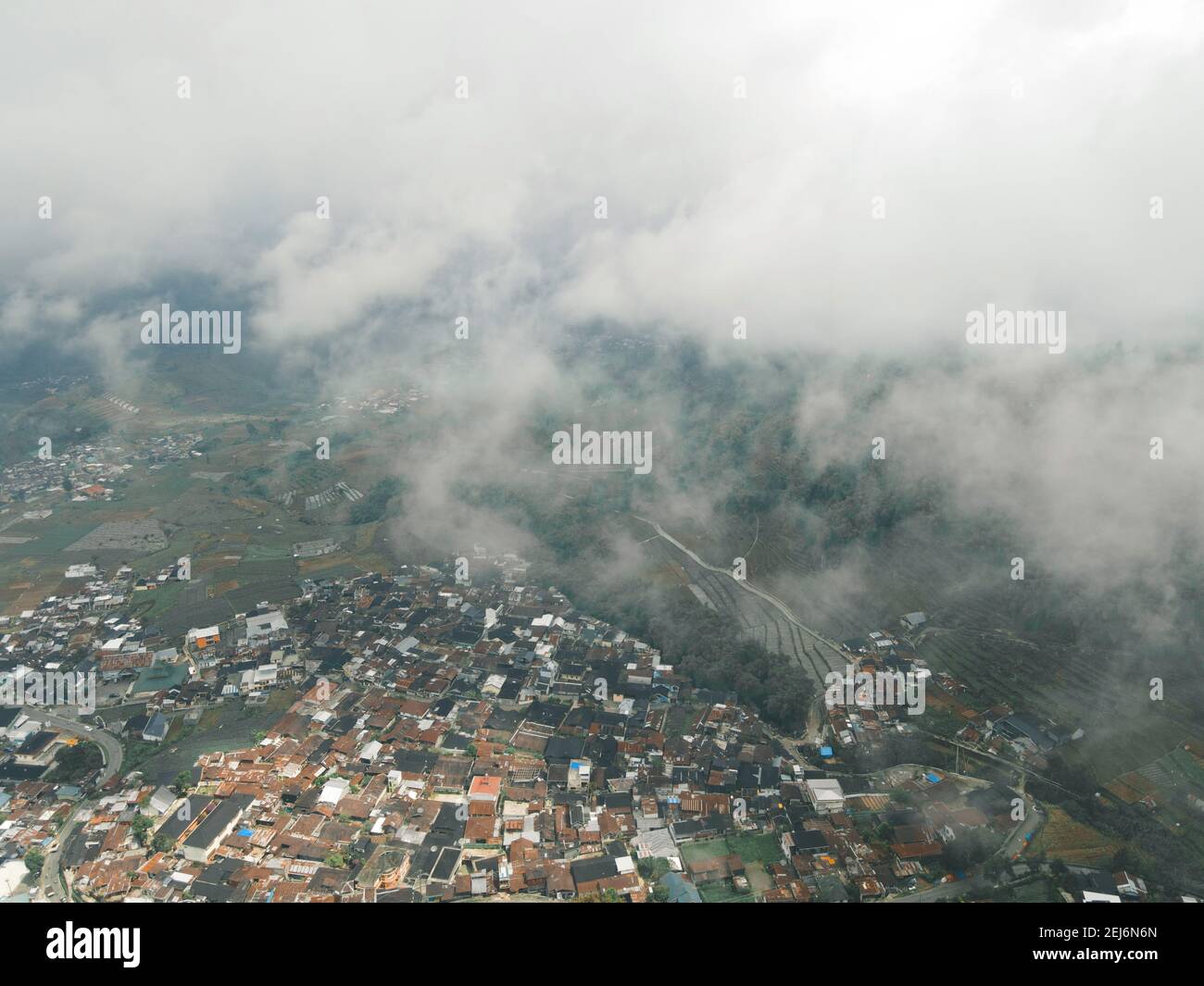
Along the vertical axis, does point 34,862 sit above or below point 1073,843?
below

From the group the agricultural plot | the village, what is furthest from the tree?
the agricultural plot

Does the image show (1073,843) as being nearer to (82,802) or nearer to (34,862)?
(34,862)

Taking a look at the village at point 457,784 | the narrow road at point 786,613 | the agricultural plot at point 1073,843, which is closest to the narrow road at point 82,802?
the village at point 457,784

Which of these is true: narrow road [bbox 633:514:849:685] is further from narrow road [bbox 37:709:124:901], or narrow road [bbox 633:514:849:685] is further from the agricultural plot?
narrow road [bbox 37:709:124:901]

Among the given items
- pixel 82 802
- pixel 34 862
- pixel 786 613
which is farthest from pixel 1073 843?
pixel 82 802

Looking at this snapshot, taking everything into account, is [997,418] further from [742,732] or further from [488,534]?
[488,534]

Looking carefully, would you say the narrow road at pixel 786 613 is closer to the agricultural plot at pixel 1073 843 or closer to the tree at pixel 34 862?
the agricultural plot at pixel 1073 843

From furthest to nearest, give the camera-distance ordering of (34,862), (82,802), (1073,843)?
(82,802) → (1073,843) → (34,862)

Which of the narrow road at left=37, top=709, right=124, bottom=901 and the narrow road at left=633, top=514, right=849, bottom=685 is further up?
the narrow road at left=633, top=514, right=849, bottom=685
